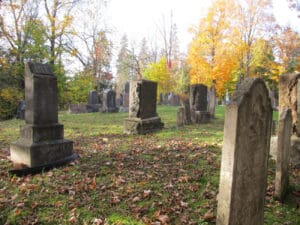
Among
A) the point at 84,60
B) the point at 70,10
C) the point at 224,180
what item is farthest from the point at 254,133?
the point at 84,60

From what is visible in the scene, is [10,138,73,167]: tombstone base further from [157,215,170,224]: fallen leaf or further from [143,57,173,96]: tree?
[143,57,173,96]: tree

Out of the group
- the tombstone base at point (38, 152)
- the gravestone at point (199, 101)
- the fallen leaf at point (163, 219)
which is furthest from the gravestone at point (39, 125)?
the gravestone at point (199, 101)

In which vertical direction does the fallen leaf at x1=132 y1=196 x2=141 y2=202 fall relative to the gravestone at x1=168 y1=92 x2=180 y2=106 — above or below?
below

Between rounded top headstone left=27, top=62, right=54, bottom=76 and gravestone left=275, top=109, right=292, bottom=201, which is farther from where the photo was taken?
rounded top headstone left=27, top=62, right=54, bottom=76

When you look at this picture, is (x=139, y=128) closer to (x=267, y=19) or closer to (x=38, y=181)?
(x=38, y=181)

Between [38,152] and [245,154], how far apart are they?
446 cm

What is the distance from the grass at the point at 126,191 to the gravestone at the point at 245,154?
33.3 inches

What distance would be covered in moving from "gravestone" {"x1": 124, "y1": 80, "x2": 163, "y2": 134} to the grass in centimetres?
298

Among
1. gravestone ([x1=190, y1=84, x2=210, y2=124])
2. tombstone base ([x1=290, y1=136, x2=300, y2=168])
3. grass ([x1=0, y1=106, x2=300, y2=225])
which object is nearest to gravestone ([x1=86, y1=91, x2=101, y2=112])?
gravestone ([x1=190, y1=84, x2=210, y2=124])

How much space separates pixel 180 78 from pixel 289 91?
25297 mm

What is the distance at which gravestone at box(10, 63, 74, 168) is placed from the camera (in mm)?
5160

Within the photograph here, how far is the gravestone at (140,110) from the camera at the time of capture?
31.1ft

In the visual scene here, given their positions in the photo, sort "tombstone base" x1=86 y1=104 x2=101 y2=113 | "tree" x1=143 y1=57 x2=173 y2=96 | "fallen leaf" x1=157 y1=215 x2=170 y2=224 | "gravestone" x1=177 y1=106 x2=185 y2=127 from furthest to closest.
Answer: "tree" x1=143 y1=57 x2=173 y2=96 < "tombstone base" x1=86 y1=104 x2=101 y2=113 < "gravestone" x1=177 y1=106 x2=185 y2=127 < "fallen leaf" x1=157 y1=215 x2=170 y2=224

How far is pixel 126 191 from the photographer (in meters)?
4.04
